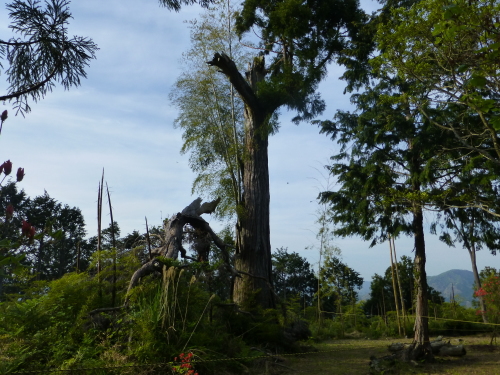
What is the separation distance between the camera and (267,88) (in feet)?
26.7

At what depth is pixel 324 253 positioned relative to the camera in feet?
42.7

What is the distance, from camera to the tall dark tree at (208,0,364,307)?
310 inches

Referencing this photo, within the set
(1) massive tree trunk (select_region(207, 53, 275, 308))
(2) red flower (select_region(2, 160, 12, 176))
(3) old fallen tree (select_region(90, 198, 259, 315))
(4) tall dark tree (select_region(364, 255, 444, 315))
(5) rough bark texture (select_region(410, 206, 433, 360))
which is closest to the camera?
(2) red flower (select_region(2, 160, 12, 176))

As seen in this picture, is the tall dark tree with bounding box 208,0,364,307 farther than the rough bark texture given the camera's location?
Yes

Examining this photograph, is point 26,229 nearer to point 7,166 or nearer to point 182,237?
point 7,166

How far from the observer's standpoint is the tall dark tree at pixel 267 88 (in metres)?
7.87

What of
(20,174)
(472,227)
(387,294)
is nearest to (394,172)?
(472,227)

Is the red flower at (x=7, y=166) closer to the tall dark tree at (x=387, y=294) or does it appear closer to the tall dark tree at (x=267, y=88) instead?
the tall dark tree at (x=267, y=88)

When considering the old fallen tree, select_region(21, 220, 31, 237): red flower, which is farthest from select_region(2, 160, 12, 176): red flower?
the old fallen tree

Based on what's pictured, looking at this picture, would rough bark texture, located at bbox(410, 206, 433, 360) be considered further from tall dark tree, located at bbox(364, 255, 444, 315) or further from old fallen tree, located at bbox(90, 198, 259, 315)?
tall dark tree, located at bbox(364, 255, 444, 315)

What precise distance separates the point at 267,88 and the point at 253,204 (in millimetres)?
2193

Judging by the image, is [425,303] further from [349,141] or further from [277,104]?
[277,104]

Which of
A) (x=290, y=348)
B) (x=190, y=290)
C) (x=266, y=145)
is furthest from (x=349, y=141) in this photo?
(x=190, y=290)

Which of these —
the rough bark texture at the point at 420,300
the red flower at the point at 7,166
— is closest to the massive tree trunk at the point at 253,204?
the rough bark texture at the point at 420,300
